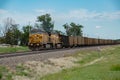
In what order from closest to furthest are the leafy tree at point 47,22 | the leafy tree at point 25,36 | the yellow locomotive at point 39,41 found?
the yellow locomotive at point 39,41, the leafy tree at point 25,36, the leafy tree at point 47,22

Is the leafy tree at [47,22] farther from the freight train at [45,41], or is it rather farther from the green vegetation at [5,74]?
the green vegetation at [5,74]

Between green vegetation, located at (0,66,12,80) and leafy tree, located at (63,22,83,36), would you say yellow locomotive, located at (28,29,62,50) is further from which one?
leafy tree, located at (63,22,83,36)

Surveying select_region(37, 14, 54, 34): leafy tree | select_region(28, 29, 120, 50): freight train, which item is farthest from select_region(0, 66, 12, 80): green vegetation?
select_region(37, 14, 54, 34): leafy tree

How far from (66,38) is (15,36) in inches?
1155

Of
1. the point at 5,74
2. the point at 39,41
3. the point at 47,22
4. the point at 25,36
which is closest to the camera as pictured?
the point at 5,74

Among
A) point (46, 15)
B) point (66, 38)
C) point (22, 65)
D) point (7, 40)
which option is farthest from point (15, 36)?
point (22, 65)

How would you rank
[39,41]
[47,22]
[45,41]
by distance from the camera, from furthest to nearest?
[47,22] < [45,41] < [39,41]

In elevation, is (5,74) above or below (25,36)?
below

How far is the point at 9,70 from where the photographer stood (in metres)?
17.5

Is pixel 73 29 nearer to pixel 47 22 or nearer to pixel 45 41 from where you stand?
pixel 47 22

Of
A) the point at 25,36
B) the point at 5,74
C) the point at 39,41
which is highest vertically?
the point at 25,36

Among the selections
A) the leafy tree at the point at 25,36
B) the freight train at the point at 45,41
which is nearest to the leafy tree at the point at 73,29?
the leafy tree at the point at 25,36

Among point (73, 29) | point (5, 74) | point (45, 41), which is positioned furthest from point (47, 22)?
point (5, 74)

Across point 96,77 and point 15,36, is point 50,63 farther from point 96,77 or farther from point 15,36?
point 15,36
